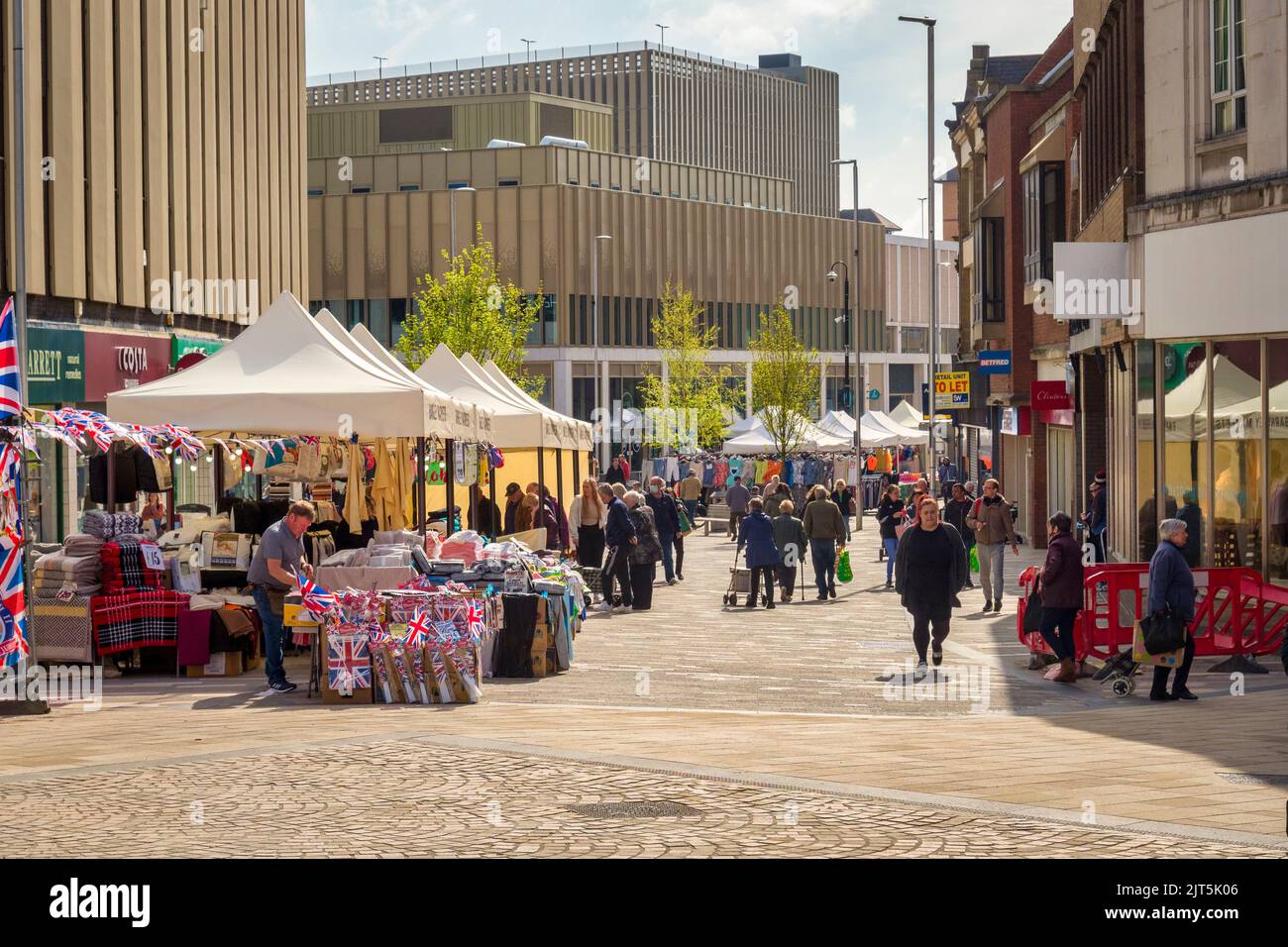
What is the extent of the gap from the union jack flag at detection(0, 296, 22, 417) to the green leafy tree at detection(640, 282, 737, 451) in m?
63.6

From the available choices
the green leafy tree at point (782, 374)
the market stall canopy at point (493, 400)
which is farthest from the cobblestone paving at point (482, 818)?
the green leafy tree at point (782, 374)

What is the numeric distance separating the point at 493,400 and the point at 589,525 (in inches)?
92.1

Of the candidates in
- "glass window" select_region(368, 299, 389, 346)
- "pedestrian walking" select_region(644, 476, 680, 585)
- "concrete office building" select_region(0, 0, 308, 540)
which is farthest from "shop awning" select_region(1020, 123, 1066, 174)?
"glass window" select_region(368, 299, 389, 346)

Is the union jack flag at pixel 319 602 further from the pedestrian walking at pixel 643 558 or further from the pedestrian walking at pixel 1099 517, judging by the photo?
the pedestrian walking at pixel 1099 517

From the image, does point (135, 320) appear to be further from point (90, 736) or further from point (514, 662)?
point (90, 736)

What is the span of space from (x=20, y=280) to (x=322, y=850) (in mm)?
13459

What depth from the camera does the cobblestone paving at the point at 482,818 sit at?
8680 millimetres

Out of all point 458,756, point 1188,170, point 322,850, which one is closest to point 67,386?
point 1188,170

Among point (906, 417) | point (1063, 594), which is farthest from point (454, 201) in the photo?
point (1063, 594)

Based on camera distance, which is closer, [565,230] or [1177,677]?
[1177,677]

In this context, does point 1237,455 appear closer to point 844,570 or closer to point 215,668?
point 844,570

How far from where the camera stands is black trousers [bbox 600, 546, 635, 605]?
2544cm

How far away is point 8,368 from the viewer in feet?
46.5

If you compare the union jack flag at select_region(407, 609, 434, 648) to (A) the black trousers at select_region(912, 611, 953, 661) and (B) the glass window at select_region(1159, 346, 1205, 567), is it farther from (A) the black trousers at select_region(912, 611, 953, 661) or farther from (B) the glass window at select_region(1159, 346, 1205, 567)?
(B) the glass window at select_region(1159, 346, 1205, 567)
